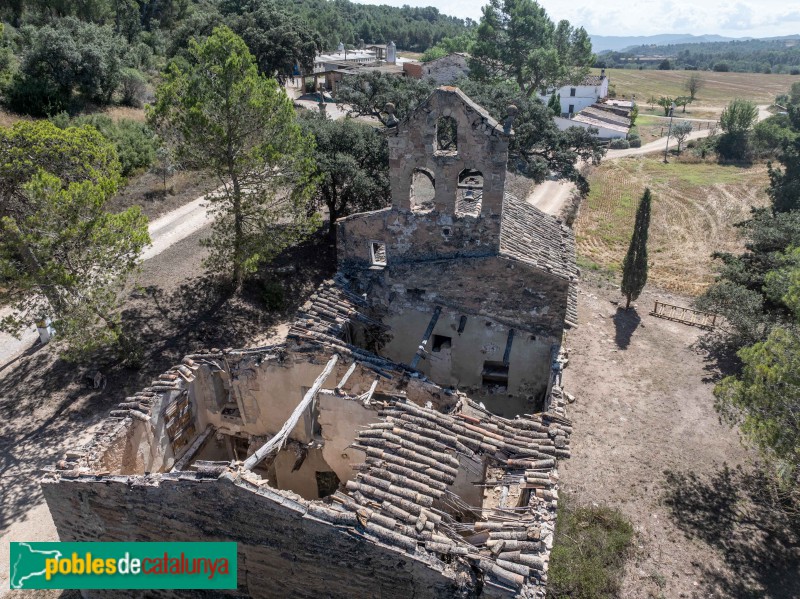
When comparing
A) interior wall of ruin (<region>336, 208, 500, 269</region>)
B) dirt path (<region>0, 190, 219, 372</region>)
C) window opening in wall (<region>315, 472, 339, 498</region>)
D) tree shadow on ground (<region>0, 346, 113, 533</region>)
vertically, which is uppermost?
interior wall of ruin (<region>336, 208, 500, 269</region>)

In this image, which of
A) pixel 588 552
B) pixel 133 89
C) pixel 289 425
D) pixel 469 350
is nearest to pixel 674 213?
pixel 469 350

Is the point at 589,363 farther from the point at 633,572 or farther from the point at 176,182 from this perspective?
the point at 176,182

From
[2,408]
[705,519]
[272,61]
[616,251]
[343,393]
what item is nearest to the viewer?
[343,393]

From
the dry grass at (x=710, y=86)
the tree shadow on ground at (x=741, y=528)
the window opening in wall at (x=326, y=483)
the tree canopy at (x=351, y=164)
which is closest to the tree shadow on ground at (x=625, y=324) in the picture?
the tree shadow on ground at (x=741, y=528)

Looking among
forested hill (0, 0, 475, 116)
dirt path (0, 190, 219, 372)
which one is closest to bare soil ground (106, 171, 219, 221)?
dirt path (0, 190, 219, 372)

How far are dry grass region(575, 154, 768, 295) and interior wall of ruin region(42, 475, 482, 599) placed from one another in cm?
3249

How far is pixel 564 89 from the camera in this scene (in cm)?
8862

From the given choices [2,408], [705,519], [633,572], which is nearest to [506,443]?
[633,572]

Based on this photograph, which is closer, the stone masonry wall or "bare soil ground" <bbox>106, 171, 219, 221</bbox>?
the stone masonry wall

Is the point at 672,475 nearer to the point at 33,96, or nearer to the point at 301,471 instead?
the point at 301,471

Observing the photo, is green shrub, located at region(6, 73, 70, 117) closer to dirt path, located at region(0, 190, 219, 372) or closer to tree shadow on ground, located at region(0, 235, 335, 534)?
dirt path, located at region(0, 190, 219, 372)

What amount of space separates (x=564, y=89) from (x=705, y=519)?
83239mm

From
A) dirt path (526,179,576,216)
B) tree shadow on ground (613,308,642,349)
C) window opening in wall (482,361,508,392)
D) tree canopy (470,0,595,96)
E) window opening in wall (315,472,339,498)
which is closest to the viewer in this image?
window opening in wall (315,472,339,498)

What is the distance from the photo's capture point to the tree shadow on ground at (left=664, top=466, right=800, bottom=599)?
1578 cm
